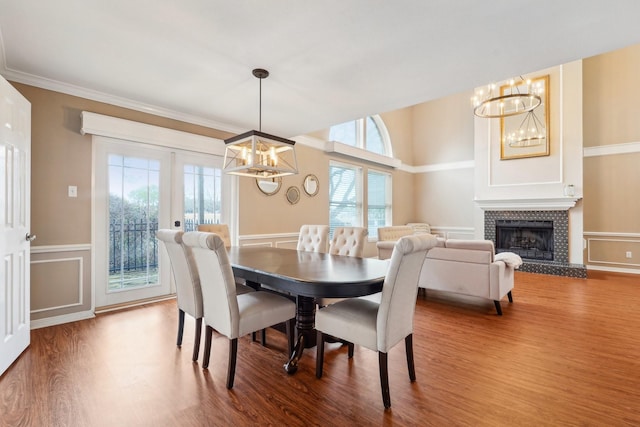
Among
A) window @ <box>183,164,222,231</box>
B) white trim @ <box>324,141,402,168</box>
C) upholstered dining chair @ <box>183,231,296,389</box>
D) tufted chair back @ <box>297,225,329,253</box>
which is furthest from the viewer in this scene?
white trim @ <box>324,141,402,168</box>

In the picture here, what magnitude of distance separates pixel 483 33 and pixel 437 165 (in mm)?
5790

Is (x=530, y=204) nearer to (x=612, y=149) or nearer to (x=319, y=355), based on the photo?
(x=612, y=149)

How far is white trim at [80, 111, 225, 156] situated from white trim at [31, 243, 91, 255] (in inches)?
45.9

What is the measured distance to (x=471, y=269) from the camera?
131 inches

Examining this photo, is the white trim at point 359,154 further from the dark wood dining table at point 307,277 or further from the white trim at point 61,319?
the white trim at point 61,319

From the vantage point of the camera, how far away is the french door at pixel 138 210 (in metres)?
3.27

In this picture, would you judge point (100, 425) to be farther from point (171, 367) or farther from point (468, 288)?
point (468, 288)

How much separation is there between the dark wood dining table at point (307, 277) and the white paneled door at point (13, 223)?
1559 mm

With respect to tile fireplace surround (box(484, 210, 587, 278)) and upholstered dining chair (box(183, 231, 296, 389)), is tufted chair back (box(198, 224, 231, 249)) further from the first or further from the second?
tile fireplace surround (box(484, 210, 587, 278))

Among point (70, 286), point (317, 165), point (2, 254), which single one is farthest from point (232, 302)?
point (317, 165)

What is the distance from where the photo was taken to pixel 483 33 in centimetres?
212

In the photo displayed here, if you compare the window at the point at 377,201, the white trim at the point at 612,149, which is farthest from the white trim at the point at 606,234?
the window at the point at 377,201

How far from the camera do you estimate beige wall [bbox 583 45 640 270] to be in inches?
209

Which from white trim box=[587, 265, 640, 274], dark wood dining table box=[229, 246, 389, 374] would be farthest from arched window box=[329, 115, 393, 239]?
white trim box=[587, 265, 640, 274]
